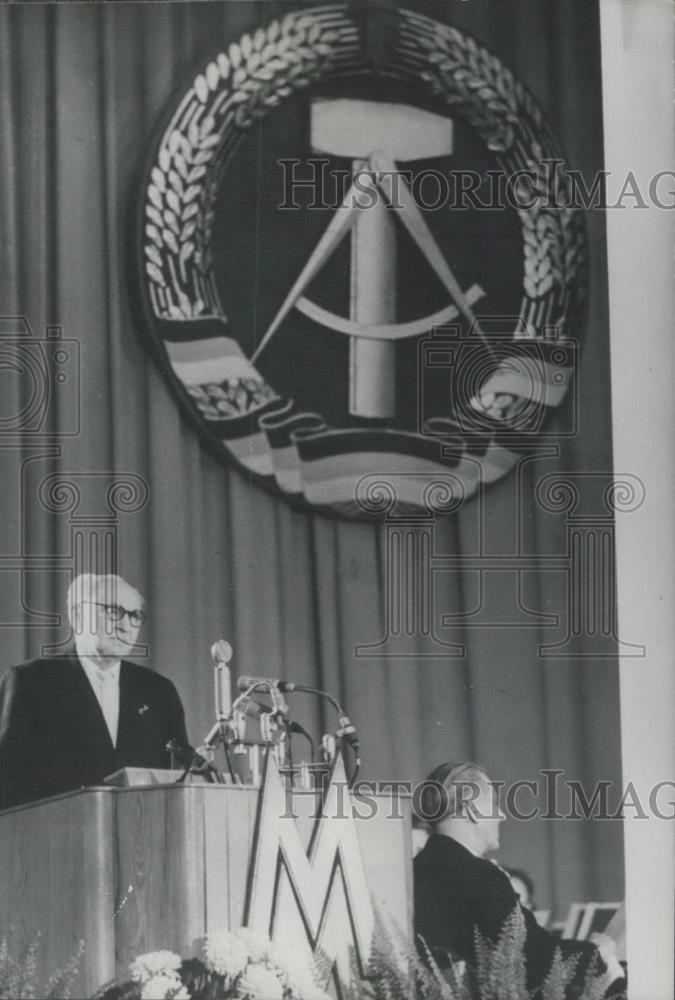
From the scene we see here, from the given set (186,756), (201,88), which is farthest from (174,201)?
(186,756)

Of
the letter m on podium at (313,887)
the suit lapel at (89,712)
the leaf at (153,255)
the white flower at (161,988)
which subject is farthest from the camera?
the leaf at (153,255)

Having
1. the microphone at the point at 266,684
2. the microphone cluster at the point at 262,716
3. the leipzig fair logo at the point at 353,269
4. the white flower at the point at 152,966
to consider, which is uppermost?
the leipzig fair logo at the point at 353,269

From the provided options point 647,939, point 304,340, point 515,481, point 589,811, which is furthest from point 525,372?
point 647,939

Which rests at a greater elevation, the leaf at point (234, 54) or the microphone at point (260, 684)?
the leaf at point (234, 54)

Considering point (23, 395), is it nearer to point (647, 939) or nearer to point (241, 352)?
point (241, 352)

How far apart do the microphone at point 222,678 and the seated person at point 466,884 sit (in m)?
0.61

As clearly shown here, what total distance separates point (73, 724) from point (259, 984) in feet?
2.83

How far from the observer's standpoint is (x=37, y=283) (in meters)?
3.86

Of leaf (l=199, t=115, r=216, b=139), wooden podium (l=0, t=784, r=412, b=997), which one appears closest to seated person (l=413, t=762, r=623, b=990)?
wooden podium (l=0, t=784, r=412, b=997)

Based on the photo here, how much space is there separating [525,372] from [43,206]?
1.46 m

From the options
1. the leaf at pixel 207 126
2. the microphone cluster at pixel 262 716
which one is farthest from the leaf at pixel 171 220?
the microphone cluster at pixel 262 716

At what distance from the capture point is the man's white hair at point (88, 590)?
12.4 ft

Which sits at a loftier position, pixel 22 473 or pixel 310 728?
pixel 22 473

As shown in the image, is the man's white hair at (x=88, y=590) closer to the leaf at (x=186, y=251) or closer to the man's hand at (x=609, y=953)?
the leaf at (x=186, y=251)
